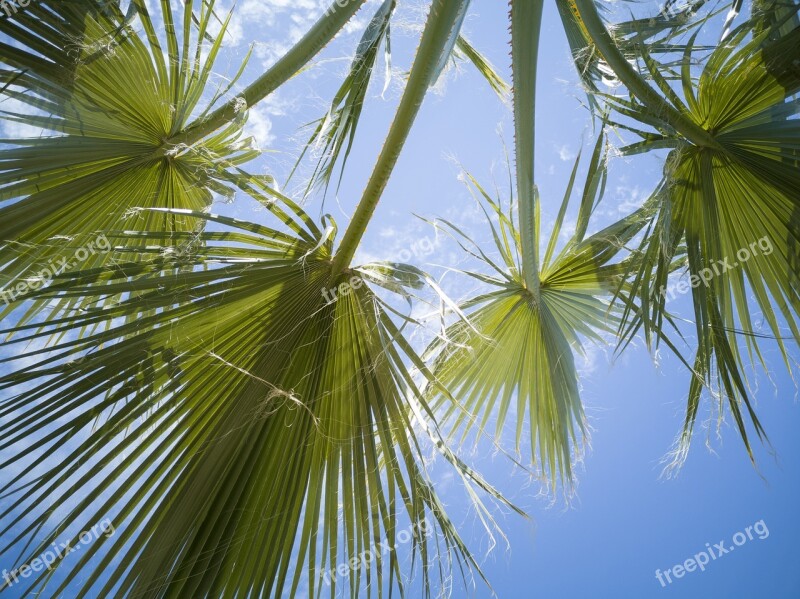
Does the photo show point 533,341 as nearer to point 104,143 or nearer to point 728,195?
point 728,195

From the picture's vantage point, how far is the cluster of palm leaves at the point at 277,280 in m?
1.44

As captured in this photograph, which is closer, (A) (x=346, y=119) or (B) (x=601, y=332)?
(A) (x=346, y=119)

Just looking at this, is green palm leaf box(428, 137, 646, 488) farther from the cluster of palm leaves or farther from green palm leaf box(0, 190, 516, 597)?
green palm leaf box(0, 190, 516, 597)

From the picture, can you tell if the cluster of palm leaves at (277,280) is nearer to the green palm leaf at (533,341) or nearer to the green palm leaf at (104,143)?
the green palm leaf at (104,143)

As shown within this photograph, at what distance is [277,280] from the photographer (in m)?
1.71

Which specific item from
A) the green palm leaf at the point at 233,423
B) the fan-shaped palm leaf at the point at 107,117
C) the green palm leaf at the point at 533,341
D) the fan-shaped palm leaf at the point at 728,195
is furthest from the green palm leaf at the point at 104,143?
the fan-shaped palm leaf at the point at 728,195

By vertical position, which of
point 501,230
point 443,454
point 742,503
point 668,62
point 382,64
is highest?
point 382,64

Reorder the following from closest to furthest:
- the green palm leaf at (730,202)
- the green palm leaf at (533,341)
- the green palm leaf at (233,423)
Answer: the green palm leaf at (233,423) < the green palm leaf at (730,202) < the green palm leaf at (533,341)

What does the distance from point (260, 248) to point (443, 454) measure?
80 cm

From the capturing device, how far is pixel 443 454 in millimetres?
1582

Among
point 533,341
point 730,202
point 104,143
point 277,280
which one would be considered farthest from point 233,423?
point 730,202

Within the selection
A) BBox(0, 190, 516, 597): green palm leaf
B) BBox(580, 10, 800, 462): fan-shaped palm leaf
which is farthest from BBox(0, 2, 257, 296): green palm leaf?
BBox(580, 10, 800, 462): fan-shaped palm leaf

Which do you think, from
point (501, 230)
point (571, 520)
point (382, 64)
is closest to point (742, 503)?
point (571, 520)

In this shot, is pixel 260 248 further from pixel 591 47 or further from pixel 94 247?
pixel 591 47
